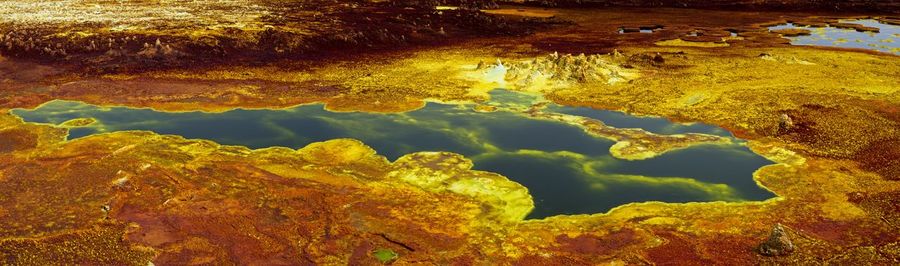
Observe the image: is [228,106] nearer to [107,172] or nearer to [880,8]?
[107,172]

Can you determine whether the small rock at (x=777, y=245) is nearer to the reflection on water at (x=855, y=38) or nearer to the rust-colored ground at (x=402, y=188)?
the rust-colored ground at (x=402, y=188)

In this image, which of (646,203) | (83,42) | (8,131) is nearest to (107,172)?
(8,131)

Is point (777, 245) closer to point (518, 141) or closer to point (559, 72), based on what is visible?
point (518, 141)

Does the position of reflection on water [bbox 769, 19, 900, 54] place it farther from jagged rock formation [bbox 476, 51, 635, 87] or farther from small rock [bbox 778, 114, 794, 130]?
small rock [bbox 778, 114, 794, 130]

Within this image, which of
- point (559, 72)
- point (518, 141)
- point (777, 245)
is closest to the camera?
point (777, 245)

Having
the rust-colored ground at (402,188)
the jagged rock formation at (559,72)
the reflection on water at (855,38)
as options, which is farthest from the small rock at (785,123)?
the reflection on water at (855,38)

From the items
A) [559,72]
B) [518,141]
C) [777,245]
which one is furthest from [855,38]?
[777,245]
